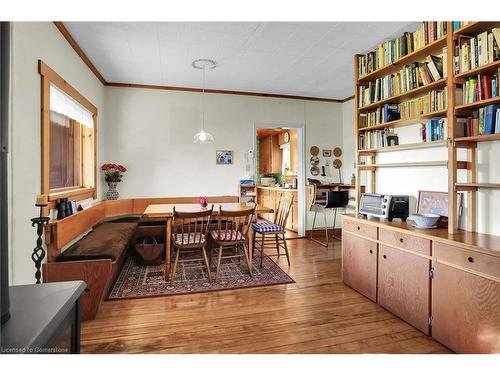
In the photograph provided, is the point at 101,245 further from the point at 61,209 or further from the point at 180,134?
the point at 180,134

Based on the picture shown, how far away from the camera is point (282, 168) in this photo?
7.66m

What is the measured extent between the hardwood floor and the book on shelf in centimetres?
195

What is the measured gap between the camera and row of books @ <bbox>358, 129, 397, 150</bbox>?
2883 millimetres

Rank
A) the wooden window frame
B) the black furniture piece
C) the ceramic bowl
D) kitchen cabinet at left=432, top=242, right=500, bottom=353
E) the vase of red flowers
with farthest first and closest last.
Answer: the vase of red flowers < the wooden window frame < the ceramic bowl < kitchen cabinet at left=432, top=242, right=500, bottom=353 < the black furniture piece

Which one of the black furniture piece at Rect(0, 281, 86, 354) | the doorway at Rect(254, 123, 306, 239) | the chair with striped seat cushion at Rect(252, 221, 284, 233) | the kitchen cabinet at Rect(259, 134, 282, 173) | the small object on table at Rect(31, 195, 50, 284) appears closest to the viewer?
the black furniture piece at Rect(0, 281, 86, 354)

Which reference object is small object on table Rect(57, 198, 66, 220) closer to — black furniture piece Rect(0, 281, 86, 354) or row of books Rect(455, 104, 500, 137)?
black furniture piece Rect(0, 281, 86, 354)

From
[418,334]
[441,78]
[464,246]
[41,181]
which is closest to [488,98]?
[441,78]

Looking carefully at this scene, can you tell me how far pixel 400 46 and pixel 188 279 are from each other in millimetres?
3123

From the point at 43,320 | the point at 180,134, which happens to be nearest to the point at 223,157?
the point at 180,134

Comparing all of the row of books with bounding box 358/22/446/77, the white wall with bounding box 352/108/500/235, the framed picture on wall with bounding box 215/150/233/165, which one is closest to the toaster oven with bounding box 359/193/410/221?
the white wall with bounding box 352/108/500/235

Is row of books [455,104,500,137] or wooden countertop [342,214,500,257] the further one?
row of books [455,104,500,137]

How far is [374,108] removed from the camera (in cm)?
306
